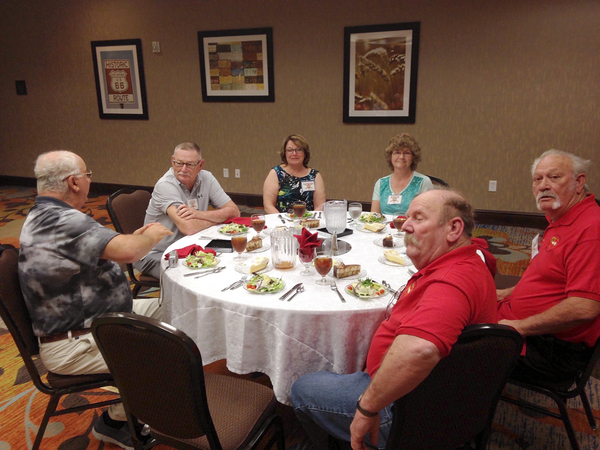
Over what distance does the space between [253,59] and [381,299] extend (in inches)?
187

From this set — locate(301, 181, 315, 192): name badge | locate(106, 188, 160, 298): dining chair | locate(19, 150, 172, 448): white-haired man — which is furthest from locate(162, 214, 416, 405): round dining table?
locate(301, 181, 315, 192): name badge

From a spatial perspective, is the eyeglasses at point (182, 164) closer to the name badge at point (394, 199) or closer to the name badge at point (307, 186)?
the name badge at point (307, 186)

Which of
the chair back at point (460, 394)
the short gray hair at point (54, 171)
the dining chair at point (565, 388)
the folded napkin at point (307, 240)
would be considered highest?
the short gray hair at point (54, 171)

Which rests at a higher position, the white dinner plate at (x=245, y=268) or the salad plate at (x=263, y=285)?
the salad plate at (x=263, y=285)

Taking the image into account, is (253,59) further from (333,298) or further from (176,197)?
(333,298)

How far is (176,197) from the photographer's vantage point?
115 inches

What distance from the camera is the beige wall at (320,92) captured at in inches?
183

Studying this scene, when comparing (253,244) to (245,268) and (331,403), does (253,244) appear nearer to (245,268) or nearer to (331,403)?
(245,268)

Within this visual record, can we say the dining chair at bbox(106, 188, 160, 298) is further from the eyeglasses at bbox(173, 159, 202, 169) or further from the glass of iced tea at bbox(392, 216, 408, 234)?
the glass of iced tea at bbox(392, 216, 408, 234)

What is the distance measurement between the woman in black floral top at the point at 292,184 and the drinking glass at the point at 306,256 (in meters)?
1.56

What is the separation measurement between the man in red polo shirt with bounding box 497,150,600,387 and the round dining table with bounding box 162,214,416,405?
540 mm

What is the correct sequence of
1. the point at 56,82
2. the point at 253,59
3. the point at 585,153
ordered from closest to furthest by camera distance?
1. the point at 585,153
2. the point at 253,59
3. the point at 56,82

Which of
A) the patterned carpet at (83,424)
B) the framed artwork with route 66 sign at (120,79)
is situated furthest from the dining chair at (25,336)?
the framed artwork with route 66 sign at (120,79)

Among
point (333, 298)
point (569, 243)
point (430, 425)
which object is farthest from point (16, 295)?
point (569, 243)
